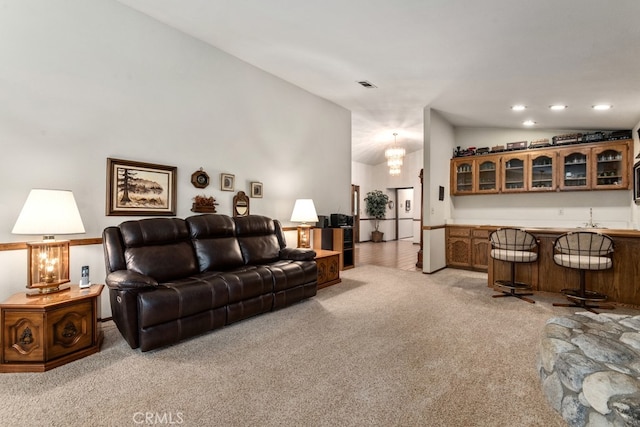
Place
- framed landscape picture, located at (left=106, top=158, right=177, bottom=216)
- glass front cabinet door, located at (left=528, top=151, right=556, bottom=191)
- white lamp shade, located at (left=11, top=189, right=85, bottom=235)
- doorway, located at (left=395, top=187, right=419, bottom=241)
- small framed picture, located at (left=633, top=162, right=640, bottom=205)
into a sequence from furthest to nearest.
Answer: doorway, located at (left=395, top=187, right=419, bottom=241) < glass front cabinet door, located at (left=528, top=151, right=556, bottom=191) < small framed picture, located at (left=633, top=162, right=640, bottom=205) < framed landscape picture, located at (left=106, top=158, right=177, bottom=216) < white lamp shade, located at (left=11, top=189, right=85, bottom=235)

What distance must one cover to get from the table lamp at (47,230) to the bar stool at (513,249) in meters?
4.52

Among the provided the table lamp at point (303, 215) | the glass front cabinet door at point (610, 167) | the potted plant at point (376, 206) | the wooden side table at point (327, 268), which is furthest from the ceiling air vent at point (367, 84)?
the potted plant at point (376, 206)

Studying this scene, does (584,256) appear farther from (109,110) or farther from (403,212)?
(403,212)

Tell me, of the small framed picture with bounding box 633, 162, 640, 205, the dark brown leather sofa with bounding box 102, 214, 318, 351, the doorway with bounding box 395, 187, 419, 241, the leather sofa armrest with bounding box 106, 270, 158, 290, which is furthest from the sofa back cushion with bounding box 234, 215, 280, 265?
the doorway with bounding box 395, 187, 419, 241

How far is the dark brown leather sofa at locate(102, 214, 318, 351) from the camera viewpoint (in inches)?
96.6

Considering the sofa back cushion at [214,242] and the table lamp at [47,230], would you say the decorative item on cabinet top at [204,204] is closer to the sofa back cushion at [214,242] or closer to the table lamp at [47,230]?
the sofa back cushion at [214,242]

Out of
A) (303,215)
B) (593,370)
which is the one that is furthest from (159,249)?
(593,370)

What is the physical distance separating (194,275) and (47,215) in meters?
1.31

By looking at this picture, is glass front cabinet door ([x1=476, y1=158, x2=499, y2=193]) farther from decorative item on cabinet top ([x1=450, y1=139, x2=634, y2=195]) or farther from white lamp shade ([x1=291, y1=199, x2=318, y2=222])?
white lamp shade ([x1=291, y1=199, x2=318, y2=222])

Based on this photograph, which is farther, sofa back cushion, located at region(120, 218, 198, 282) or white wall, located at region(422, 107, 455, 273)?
white wall, located at region(422, 107, 455, 273)

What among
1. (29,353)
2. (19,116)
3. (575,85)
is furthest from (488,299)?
(19,116)

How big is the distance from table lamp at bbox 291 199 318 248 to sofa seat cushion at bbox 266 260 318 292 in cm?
95

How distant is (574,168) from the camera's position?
5.20 metres

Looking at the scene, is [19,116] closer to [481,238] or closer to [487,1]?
[487,1]
